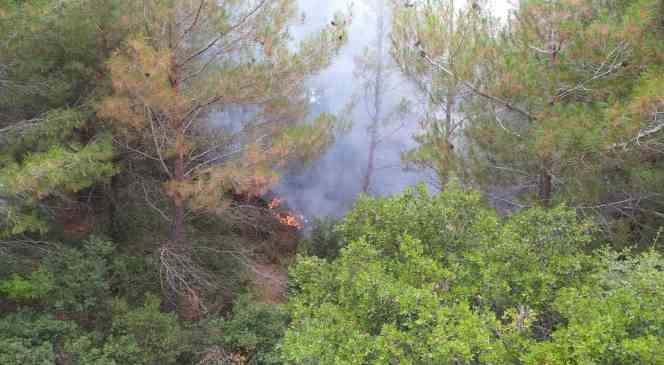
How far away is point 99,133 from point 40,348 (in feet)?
9.39

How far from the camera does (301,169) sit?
24.6 ft

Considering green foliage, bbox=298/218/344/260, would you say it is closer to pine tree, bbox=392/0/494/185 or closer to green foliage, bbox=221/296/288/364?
pine tree, bbox=392/0/494/185

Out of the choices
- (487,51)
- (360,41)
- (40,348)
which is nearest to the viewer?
(40,348)

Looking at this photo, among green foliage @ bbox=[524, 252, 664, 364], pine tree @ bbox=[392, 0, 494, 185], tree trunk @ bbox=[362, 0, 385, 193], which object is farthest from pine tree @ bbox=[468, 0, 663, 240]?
tree trunk @ bbox=[362, 0, 385, 193]

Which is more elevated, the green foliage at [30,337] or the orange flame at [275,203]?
A: the orange flame at [275,203]

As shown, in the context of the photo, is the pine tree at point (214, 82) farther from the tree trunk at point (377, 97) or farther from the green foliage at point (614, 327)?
the tree trunk at point (377, 97)

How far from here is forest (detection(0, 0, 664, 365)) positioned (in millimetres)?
3986

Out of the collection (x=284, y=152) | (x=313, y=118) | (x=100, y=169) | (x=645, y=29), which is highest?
(x=645, y=29)

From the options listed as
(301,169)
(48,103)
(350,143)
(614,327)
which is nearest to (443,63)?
(301,169)

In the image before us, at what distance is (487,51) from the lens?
7094 mm

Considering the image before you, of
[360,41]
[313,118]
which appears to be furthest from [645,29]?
[360,41]

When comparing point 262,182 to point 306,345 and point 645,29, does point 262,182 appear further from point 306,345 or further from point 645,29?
point 645,29

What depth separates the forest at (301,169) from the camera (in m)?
3.99

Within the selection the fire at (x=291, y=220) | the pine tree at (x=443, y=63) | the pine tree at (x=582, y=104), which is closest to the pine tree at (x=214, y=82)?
the pine tree at (x=443, y=63)
